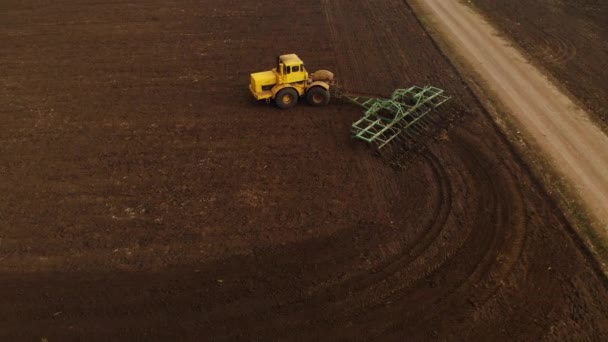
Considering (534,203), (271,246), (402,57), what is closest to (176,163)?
(271,246)

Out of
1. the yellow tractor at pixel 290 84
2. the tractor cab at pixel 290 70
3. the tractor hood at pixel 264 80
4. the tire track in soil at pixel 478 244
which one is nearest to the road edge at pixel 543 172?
the tire track in soil at pixel 478 244

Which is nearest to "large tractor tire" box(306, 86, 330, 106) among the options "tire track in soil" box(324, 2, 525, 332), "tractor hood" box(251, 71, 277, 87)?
"tractor hood" box(251, 71, 277, 87)

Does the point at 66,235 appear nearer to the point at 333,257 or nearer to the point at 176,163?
the point at 176,163

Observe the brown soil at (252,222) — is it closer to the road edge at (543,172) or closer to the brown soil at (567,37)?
the road edge at (543,172)

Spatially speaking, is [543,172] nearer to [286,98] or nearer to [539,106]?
[539,106]

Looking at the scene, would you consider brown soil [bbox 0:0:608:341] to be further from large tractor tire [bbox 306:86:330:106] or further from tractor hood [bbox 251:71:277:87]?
tractor hood [bbox 251:71:277:87]

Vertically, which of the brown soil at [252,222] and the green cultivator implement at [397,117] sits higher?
the green cultivator implement at [397,117]

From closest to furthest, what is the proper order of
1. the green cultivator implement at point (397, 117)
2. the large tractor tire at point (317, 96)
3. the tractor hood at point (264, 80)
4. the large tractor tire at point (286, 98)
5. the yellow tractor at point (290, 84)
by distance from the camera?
the green cultivator implement at point (397, 117) → the yellow tractor at point (290, 84) → the tractor hood at point (264, 80) → the large tractor tire at point (286, 98) → the large tractor tire at point (317, 96)

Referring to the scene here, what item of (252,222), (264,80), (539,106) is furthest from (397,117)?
(252,222)
